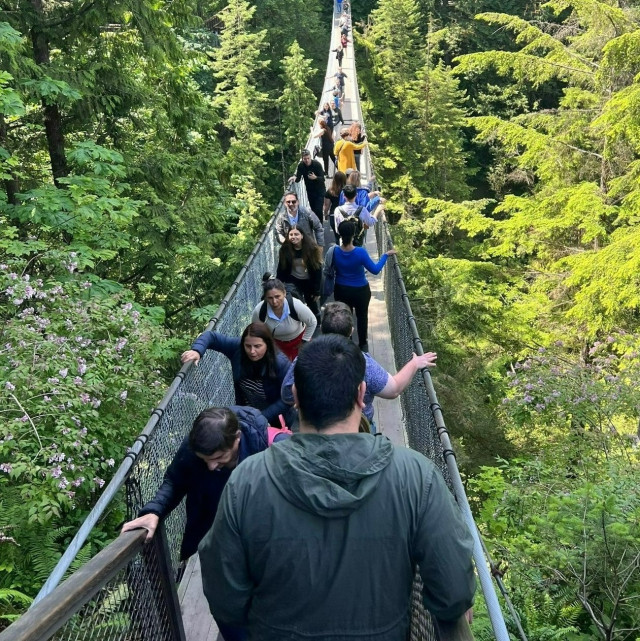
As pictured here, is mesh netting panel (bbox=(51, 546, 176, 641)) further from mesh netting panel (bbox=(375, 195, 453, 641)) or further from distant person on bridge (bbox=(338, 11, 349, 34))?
distant person on bridge (bbox=(338, 11, 349, 34))

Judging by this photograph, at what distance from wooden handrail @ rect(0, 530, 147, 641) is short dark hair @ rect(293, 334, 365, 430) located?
68 cm

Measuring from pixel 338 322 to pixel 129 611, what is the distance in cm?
Answer: 150

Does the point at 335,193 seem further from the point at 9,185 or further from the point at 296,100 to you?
the point at 296,100

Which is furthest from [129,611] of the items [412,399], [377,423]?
[377,423]

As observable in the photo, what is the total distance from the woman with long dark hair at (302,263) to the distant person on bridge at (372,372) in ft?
6.61

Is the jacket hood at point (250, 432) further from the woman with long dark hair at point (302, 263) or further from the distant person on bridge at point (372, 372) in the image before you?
the woman with long dark hair at point (302, 263)

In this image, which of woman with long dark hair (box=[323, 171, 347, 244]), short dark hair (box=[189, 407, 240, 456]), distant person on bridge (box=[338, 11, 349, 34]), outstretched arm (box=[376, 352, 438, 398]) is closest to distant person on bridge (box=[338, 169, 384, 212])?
woman with long dark hair (box=[323, 171, 347, 244])

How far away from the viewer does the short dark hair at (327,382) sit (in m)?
1.51

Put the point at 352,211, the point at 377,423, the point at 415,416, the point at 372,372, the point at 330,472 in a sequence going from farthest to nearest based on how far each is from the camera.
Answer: the point at 352,211 → the point at 377,423 → the point at 415,416 → the point at 372,372 → the point at 330,472

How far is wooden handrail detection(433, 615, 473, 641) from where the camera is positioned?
1.52 m

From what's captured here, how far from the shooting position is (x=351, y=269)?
4996 millimetres

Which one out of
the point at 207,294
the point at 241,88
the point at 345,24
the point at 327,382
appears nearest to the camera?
the point at 327,382

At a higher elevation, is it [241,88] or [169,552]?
[241,88]

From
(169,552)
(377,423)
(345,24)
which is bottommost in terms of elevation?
(377,423)
